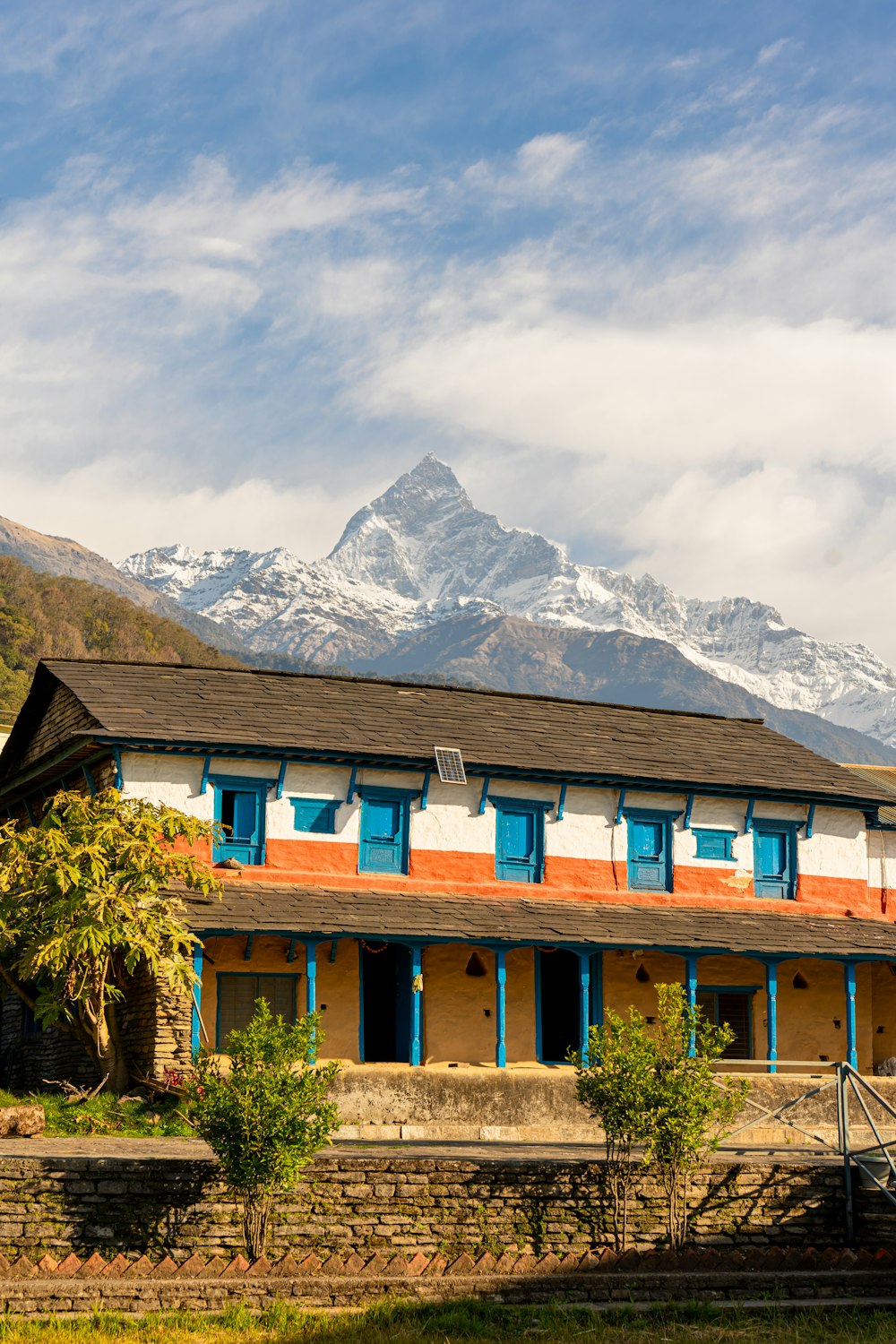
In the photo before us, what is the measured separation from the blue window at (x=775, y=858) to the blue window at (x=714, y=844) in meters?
0.69

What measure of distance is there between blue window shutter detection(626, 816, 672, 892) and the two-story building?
0.17 feet

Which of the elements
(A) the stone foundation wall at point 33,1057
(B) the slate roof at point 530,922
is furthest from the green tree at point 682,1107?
(A) the stone foundation wall at point 33,1057

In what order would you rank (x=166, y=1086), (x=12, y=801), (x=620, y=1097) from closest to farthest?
(x=620, y=1097) → (x=166, y=1086) → (x=12, y=801)

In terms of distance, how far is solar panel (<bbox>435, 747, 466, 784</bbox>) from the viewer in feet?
107

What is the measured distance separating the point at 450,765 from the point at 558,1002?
544 cm

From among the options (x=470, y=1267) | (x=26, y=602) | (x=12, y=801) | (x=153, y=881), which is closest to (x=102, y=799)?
(x=153, y=881)

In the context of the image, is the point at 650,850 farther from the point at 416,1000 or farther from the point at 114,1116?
the point at 114,1116

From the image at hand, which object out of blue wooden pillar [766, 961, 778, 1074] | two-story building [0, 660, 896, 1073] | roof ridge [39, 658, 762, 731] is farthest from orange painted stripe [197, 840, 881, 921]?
roof ridge [39, 658, 762, 731]

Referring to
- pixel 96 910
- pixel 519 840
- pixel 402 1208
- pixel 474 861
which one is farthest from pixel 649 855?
pixel 402 1208

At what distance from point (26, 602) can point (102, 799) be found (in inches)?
2778

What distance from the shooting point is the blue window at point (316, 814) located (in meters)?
31.5

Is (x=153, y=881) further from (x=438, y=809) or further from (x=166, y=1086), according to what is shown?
(x=438, y=809)

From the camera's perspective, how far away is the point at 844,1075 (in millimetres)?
21203

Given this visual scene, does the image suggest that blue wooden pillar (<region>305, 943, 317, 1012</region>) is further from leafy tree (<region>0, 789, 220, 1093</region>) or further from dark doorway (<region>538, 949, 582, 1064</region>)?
dark doorway (<region>538, 949, 582, 1064</region>)
